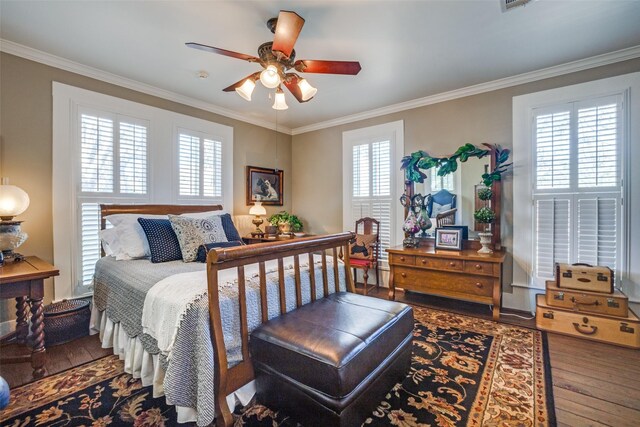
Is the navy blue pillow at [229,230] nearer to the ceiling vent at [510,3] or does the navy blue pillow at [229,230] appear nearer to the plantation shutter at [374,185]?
the plantation shutter at [374,185]

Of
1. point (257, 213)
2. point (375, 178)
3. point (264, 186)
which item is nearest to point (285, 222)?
point (257, 213)

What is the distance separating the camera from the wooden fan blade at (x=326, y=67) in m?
2.13

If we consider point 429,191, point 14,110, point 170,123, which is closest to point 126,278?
point 14,110

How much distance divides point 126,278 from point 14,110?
193cm

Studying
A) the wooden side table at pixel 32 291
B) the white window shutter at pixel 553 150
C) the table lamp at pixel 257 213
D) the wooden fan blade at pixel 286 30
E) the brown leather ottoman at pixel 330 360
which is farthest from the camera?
the table lamp at pixel 257 213

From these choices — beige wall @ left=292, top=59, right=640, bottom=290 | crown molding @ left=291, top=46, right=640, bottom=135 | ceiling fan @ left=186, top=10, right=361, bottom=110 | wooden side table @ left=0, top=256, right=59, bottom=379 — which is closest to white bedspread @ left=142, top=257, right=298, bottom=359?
wooden side table @ left=0, top=256, right=59, bottom=379

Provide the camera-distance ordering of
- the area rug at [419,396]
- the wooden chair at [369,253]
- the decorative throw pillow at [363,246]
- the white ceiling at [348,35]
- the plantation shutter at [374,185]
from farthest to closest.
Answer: the plantation shutter at [374,185] < the decorative throw pillow at [363,246] < the wooden chair at [369,253] < the white ceiling at [348,35] < the area rug at [419,396]

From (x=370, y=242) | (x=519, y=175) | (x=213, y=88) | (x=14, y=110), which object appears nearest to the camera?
(x=14, y=110)

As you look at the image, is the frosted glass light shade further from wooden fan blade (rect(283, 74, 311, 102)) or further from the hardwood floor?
wooden fan blade (rect(283, 74, 311, 102))

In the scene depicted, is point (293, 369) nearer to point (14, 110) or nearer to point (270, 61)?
point (270, 61)

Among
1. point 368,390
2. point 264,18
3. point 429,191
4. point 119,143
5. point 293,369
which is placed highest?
point 264,18

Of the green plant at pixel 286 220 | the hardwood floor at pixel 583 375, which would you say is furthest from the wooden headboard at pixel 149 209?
the hardwood floor at pixel 583 375

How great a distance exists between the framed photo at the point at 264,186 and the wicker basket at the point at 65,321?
8.10 ft

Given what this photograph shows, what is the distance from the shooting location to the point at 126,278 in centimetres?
224
